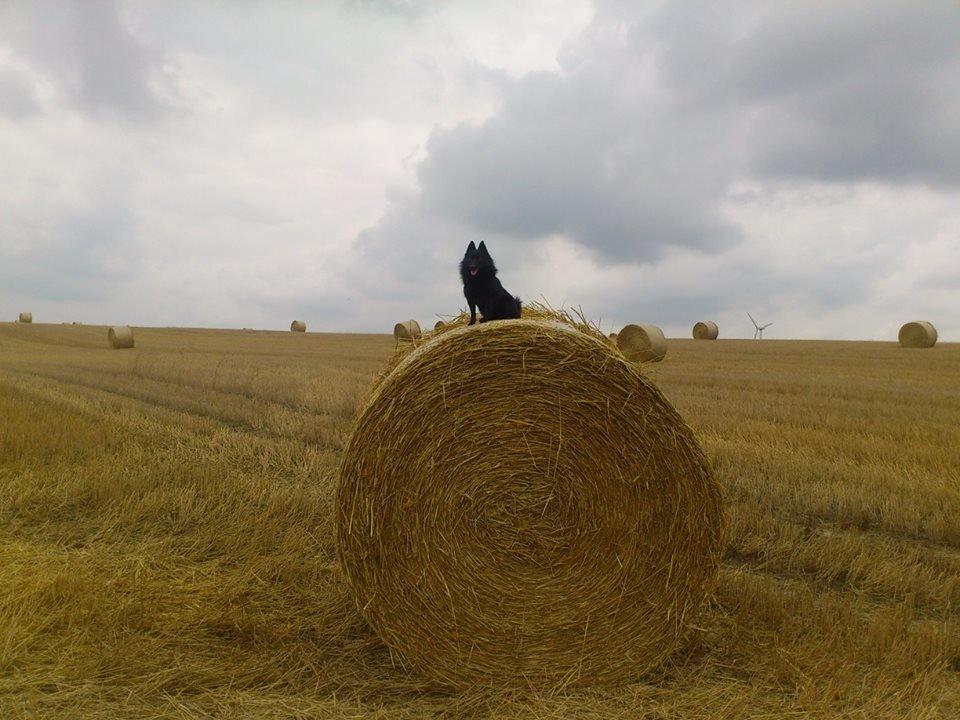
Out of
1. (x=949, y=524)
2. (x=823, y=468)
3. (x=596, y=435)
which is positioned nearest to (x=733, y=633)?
(x=596, y=435)

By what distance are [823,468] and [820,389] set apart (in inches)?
242

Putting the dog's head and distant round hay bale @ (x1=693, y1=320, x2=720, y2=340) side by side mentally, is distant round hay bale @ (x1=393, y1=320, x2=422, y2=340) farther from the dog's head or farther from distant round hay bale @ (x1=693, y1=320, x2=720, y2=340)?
the dog's head

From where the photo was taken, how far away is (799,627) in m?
3.55

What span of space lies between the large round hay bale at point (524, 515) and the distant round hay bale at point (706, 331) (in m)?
29.1

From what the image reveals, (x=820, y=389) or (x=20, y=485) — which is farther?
(x=820, y=389)

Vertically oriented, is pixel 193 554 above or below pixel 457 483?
below

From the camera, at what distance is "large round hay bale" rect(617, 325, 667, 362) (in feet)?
55.1

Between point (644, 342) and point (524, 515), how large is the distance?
14276 millimetres

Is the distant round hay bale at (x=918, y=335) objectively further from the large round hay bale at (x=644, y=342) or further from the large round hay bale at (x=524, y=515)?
the large round hay bale at (x=524, y=515)

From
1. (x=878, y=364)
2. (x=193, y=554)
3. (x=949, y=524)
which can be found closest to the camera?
(x=193, y=554)

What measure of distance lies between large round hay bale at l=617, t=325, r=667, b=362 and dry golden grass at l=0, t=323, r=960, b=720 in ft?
27.0

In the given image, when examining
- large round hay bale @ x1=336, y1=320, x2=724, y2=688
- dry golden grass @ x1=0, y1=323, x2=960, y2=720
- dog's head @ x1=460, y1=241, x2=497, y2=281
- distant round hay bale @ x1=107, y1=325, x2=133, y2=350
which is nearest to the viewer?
dry golden grass @ x1=0, y1=323, x2=960, y2=720

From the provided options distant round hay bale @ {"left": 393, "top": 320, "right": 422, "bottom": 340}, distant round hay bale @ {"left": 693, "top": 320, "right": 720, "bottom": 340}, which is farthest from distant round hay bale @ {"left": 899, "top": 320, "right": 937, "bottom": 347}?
distant round hay bale @ {"left": 393, "top": 320, "right": 422, "bottom": 340}

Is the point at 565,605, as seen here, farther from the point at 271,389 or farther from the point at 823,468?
the point at 271,389
